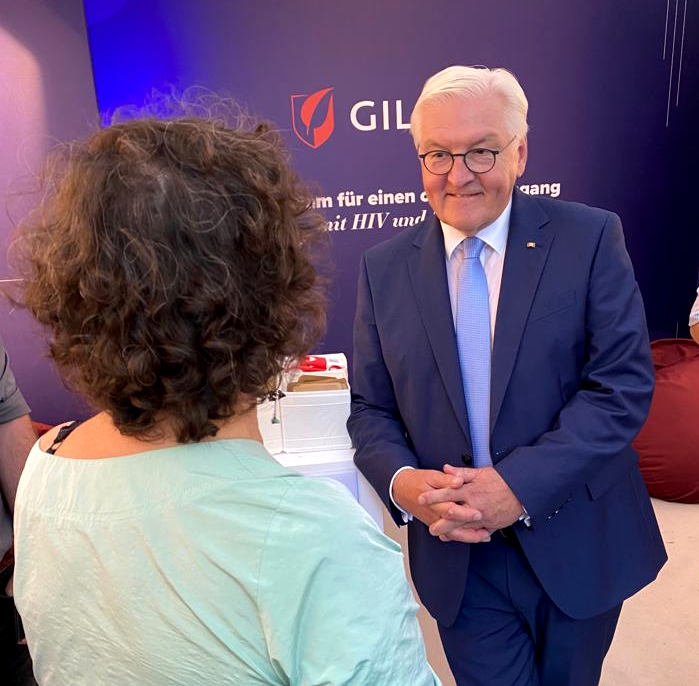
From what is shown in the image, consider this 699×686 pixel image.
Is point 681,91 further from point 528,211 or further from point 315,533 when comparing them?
point 315,533

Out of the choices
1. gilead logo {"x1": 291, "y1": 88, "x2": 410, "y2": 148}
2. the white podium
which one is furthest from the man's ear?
gilead logo {"x1": 291, "y1": 88, "x2": 410, "y2": 148}

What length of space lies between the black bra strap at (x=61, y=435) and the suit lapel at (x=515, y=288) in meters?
0.92

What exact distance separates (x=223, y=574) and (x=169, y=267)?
31 cm

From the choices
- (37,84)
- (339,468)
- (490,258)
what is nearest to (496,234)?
(490,258)

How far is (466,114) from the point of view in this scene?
1.43 m

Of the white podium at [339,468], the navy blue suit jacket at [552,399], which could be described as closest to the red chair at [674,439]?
the navy blue suit jacket at [552,399]

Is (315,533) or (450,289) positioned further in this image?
(450,289)

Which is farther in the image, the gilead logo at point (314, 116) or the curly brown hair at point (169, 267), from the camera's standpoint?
the gilead logo at point (314, 116)

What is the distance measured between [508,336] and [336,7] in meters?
2.69

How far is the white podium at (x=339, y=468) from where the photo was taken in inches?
74.7

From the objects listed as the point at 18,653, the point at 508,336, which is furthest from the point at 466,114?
the point at 18,653

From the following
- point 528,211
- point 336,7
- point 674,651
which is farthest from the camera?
point 336,7

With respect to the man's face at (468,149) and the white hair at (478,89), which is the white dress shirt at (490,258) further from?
the white hair at (478,89)

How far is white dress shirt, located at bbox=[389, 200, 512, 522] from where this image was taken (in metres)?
1.49
